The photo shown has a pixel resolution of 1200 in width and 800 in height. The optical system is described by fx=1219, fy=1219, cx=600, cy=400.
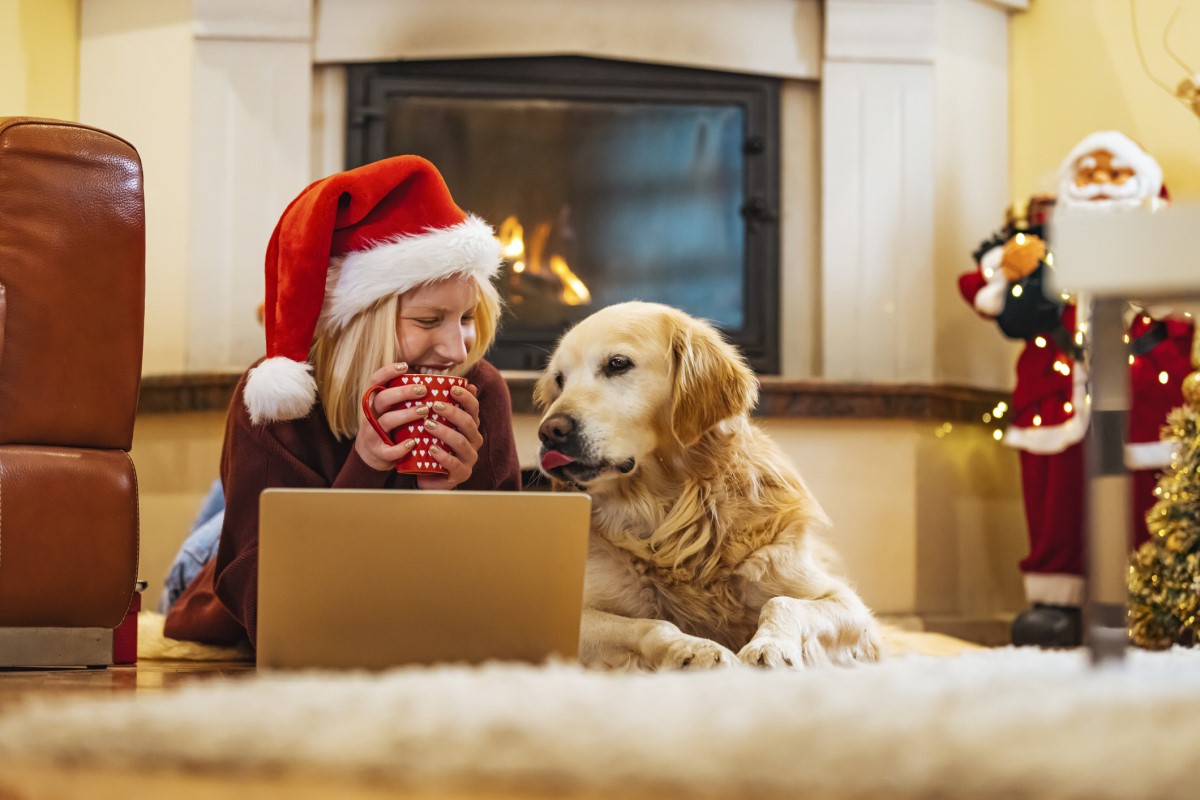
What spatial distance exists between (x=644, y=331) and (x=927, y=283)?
7.80 ft

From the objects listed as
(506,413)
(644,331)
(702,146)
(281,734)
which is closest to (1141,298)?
(281,734)

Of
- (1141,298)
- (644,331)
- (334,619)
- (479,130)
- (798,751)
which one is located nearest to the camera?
(798,751)

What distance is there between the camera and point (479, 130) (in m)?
3.80

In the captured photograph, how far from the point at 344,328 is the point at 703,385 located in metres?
0.49

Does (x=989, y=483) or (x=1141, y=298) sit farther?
(x=989, y=483)

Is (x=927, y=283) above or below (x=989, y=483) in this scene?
above

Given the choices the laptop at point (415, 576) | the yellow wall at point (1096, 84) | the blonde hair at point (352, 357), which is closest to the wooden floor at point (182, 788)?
the laptop at point (415, 576)

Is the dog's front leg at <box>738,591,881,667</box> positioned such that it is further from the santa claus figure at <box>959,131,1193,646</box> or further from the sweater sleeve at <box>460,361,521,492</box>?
the santa claus figure at <box>959,131,1193,646</box>

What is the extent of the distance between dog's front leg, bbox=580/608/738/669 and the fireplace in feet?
7.51

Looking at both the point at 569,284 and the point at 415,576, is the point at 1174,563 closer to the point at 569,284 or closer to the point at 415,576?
the point at 415,576

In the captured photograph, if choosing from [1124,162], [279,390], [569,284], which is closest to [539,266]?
[569,284]

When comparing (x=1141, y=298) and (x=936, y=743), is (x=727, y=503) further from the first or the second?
(x=936, y=743)

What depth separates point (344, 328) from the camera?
5.38 feet

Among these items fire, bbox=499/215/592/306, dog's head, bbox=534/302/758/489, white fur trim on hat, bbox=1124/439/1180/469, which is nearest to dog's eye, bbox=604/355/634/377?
dog's head, bbox=534/302/758/489
